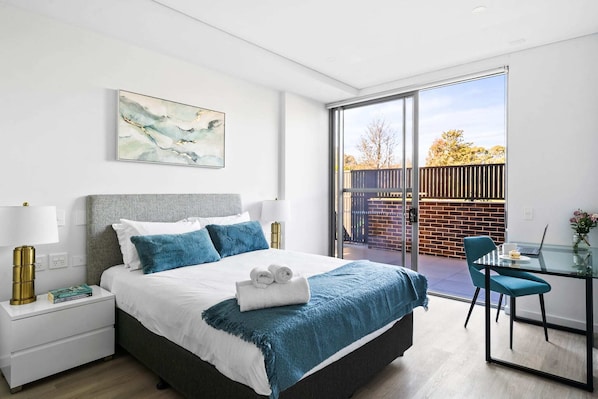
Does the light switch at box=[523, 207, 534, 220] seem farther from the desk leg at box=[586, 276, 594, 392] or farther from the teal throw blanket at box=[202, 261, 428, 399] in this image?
the teal throw blanket at box=[202, 261, 428, 399]

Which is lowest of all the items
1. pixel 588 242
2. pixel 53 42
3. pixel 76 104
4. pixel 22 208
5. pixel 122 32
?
pixel 588 242

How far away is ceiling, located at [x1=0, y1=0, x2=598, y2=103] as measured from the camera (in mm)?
2635

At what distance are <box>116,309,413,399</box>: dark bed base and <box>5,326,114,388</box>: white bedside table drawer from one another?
0.13 m

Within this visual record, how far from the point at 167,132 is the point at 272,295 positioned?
221cm

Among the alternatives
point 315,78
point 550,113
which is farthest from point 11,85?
point 550,113

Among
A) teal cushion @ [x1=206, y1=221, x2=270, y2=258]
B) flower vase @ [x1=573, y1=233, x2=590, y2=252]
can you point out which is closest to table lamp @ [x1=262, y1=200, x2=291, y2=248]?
teal cushion @ [x1=206, y1=221, x2=270, y2=258]

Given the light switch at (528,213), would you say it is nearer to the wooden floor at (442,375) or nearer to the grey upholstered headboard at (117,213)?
the wooden floor at (442,375)

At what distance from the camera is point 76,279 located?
279 centimetres

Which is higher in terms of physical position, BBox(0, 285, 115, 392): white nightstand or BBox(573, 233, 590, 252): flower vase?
BBox(573, 233, 590, 252): flower vase

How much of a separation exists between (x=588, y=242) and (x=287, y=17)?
3.27 m

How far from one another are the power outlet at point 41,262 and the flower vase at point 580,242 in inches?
167

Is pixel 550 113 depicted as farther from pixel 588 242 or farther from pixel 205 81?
pixel 205 81

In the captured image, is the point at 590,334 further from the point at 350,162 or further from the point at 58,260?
the point at 58,260

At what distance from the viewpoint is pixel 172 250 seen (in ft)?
8.94
